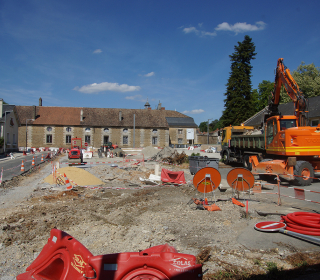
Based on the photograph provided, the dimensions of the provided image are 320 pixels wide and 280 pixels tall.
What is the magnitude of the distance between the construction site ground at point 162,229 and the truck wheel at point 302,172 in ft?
8.67

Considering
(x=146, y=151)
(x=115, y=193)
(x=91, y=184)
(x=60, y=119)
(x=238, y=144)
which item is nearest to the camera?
(x=115, y=193)

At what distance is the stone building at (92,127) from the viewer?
50562 millimetres

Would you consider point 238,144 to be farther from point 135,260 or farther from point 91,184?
point 135,260

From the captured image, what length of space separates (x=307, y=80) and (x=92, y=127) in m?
40.3

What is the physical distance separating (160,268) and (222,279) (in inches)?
58.7

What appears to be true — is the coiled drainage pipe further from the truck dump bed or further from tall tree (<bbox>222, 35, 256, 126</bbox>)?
Result: tall tree (<bbox>222, 35, 256, 126</bbox>)

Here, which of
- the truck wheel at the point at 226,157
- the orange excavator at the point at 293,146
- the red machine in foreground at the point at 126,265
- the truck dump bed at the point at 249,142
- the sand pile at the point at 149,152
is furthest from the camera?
the sand pile at the point at 149,152

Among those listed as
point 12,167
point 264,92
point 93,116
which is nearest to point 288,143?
point 12,167

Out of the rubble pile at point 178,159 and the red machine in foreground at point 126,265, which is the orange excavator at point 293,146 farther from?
the rubble pile at point 178,159

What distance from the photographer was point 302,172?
11.0 metres

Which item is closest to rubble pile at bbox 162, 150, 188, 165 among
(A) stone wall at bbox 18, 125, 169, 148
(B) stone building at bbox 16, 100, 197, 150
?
(B) stone building at bbox 16, 100, 197, 150

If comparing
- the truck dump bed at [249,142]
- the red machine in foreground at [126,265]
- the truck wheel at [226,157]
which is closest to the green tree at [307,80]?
the truck wheel at [226,157]

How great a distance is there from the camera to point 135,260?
2689 millimetres

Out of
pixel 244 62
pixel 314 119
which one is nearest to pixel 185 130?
pixel 244 62
